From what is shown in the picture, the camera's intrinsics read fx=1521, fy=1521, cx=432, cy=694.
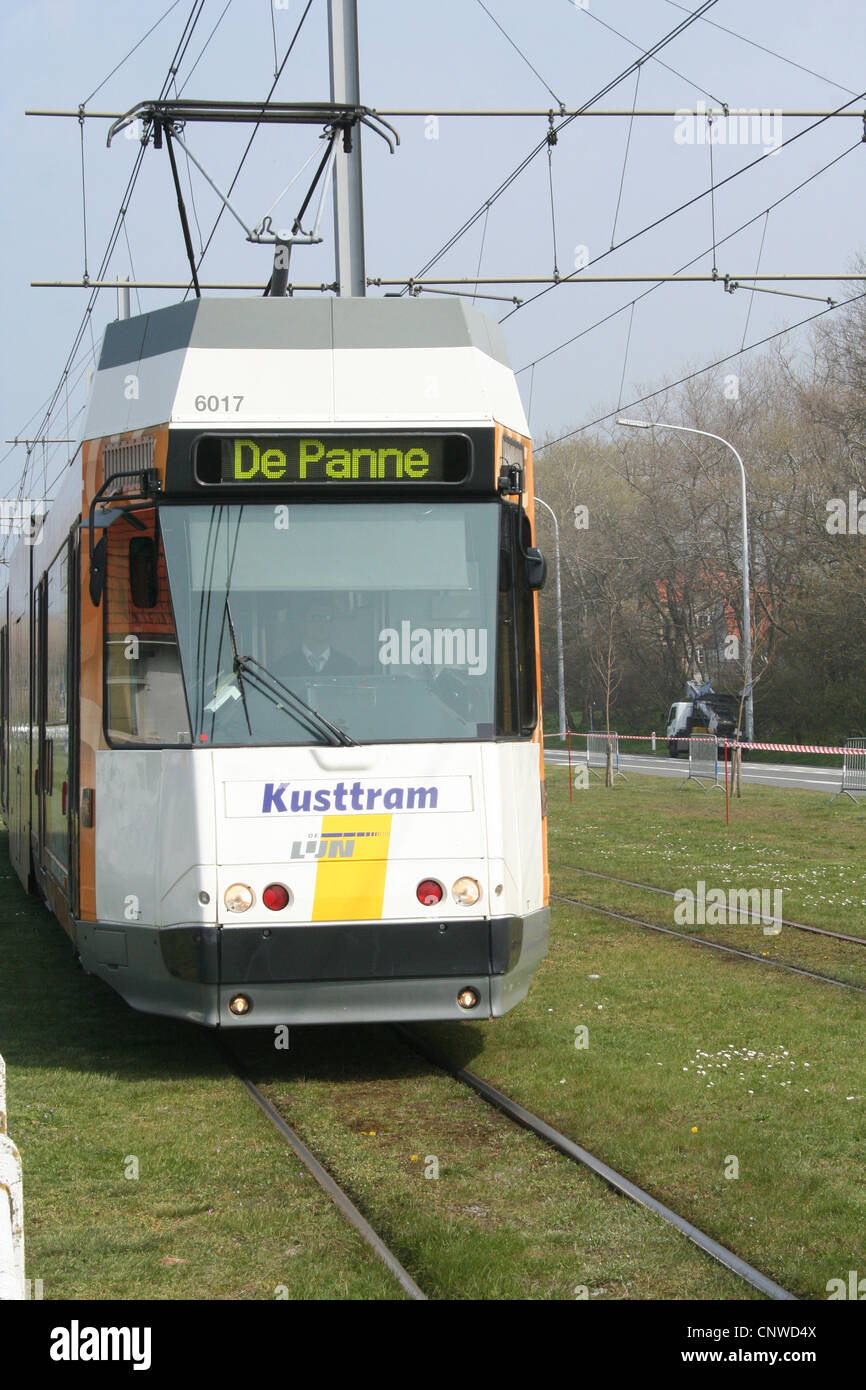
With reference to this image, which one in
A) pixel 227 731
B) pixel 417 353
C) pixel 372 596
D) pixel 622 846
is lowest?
pixel 622 846

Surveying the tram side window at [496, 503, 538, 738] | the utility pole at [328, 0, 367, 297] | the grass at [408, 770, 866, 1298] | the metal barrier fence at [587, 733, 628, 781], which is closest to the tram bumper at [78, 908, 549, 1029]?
the grass at [408, 770, 866, 1298]

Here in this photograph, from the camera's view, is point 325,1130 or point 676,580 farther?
point 676,580

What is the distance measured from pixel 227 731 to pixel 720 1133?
2.77 m

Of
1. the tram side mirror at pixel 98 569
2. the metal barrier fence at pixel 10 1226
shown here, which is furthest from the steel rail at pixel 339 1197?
the tram side mirror at pixel 98 569

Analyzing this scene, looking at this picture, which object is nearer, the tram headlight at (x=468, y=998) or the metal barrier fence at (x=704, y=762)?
the tram headlight at (x=468, y=998)

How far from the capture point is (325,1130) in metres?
6.53

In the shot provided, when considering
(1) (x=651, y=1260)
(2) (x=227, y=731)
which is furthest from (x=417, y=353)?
(1) (x=651, y=1260)

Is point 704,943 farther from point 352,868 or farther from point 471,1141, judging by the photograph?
point 471,1141

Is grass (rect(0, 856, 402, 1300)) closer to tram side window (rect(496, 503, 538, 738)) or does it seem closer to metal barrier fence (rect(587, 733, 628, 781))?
tram side window (rect(496, 503, 538, 738))

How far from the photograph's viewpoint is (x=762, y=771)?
126 feet

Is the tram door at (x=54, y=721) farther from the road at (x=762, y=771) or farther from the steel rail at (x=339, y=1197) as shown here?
the road at (x=762, y=771)

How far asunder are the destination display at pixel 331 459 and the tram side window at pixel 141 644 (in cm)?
44

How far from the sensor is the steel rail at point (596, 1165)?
4688 millimetres
